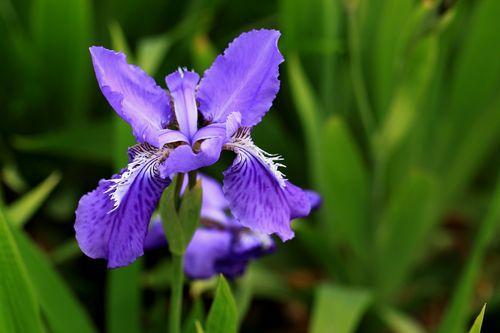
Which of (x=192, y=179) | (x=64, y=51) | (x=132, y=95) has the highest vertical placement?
(x=64, y=51)

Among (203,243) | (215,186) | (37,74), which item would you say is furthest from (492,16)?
(37,74)

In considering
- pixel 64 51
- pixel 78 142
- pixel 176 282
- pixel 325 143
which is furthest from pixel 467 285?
pixel 64 51

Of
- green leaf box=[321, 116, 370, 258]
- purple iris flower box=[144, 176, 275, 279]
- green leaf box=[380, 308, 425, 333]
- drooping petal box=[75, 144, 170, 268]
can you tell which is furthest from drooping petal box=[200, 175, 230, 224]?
green leaf box=[380, 308, 425, 333]

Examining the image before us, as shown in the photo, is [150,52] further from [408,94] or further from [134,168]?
[134,168]

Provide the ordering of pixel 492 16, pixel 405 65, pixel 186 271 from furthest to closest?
pixel 492 16 → pixel 405 65 → pixel 186 271

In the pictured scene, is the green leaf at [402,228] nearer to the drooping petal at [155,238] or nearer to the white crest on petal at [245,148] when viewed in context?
the drooping petal at [155,238]

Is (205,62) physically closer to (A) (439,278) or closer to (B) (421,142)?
(B) (421,142)
